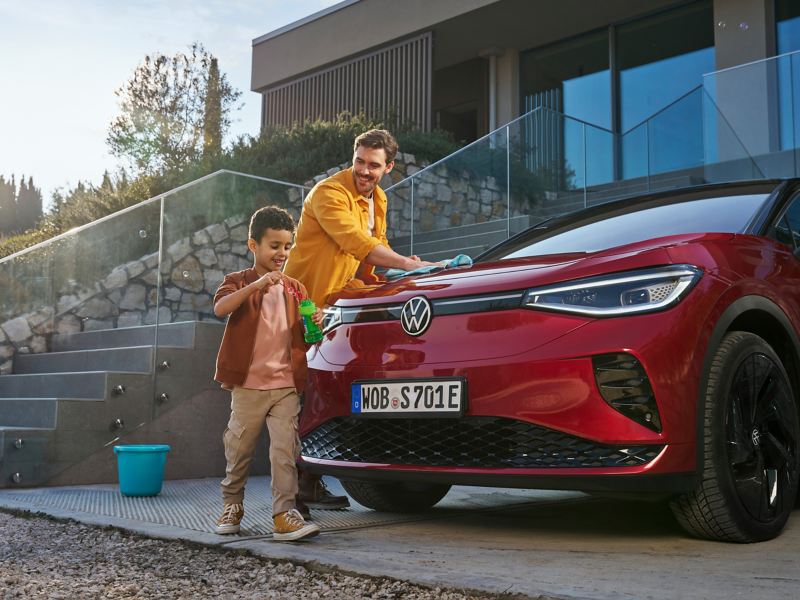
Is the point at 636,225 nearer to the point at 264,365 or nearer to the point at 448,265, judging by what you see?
the point at 448,265

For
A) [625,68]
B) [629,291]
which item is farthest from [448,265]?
[625,68]

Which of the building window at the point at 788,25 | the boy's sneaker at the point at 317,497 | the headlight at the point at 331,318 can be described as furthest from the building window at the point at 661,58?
the headlight at the point at 331,318

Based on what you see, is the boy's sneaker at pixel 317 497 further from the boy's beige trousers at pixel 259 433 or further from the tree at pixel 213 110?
the tree at pixel 213 110

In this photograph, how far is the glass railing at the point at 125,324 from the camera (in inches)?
222

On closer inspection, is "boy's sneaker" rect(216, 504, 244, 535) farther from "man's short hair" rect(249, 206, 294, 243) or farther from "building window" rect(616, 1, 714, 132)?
"building window" rect(616, 1, 714, 132)

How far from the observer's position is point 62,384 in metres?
6.16

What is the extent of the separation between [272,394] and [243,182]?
3918 millimetres

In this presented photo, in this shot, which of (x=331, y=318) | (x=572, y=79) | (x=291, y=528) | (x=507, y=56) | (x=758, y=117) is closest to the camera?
(x=291, y=528)

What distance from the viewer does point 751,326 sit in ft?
10.4

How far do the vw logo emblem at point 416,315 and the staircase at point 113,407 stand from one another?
3079 mm

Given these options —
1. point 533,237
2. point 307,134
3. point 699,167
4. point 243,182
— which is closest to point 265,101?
point 307,134

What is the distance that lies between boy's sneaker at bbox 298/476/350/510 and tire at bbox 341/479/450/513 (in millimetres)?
93

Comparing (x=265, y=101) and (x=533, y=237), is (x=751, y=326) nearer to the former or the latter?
(x=533, y=237)

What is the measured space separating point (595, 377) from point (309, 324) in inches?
43.8
